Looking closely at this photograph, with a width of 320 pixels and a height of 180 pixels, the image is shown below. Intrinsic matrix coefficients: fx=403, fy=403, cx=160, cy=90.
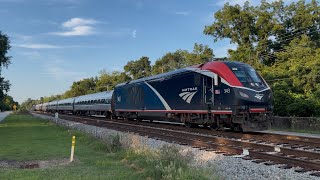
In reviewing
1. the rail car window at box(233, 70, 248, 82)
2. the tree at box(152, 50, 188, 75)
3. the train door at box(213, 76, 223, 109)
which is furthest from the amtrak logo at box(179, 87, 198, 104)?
the tree at box(152, 50, 188, 75)

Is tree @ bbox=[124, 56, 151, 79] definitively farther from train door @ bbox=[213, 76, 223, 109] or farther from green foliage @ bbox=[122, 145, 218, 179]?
green foliage @ bbox=[122, 145, 218, 179]

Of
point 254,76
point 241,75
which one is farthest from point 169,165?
point 254,76

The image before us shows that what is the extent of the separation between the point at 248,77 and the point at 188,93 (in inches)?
176

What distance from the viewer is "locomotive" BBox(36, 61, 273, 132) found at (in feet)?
64.1

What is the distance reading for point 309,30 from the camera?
59.1 m

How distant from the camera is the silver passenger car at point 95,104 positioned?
151ft

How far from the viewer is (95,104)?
52.8 meters

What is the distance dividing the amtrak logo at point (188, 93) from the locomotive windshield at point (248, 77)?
315cm

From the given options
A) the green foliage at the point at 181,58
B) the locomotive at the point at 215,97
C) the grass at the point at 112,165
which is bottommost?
the grass at the point at 112,165

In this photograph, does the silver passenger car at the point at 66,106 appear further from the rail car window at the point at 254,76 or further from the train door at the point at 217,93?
the rail car window at the point at 254,76

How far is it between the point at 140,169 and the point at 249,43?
53720mm

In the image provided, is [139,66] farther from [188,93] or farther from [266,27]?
[188,93]

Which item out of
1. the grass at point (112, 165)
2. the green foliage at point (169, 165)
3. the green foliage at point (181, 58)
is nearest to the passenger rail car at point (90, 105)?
the green foliage at point (181, 58)

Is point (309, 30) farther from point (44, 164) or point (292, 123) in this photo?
point (44, 164)
